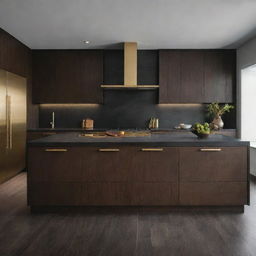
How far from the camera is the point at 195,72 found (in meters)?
5.87

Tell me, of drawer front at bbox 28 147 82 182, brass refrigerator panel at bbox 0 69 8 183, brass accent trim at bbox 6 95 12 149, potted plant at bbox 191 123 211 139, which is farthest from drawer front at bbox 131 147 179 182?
brass accent trim at bbox 6 95 12 149

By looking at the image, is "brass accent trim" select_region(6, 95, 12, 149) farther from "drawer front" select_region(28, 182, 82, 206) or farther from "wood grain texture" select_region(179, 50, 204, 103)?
"wood grain texture" select_region(179, 50, 204, 103)

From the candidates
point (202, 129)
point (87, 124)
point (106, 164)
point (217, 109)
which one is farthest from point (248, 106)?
point (106, 164)

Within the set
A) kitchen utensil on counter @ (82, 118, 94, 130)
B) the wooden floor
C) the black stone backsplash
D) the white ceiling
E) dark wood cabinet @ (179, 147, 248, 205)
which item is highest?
the white ceiling

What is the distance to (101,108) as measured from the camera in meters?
6.23

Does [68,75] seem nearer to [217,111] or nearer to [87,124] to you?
[87,124]

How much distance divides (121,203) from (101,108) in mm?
3449

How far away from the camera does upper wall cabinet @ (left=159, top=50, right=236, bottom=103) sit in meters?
5.86

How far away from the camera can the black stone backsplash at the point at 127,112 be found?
6219mm

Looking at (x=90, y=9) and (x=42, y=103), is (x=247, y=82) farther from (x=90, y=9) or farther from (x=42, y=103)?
(x=42, y=103)

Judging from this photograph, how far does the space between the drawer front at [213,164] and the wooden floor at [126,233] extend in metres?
0.43

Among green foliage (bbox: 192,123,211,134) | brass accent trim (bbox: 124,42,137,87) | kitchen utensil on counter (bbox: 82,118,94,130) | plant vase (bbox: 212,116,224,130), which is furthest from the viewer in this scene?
kitchen utensil on counter (bbox: 82,118,94,130)

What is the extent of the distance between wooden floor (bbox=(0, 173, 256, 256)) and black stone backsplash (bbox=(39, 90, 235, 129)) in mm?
3136

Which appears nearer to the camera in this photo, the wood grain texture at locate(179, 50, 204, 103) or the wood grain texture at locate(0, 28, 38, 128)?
the wood grain texture at locate(0, 28, 38, 128)
